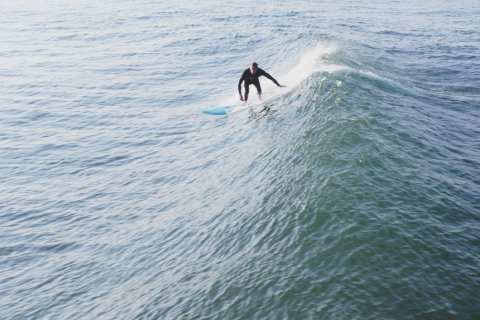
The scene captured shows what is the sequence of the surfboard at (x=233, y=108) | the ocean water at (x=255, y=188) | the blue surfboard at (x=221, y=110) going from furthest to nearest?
the blue surfboard at (x=221, y=110), the surfboard at (x=233, y=108), the ocean water at (x=255, y=188)

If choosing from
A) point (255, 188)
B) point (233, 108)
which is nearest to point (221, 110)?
point (233, 108)

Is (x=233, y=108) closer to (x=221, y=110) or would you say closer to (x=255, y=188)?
(x=221, y=110)

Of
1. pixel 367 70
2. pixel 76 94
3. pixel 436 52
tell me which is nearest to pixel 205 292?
pixel 367 70

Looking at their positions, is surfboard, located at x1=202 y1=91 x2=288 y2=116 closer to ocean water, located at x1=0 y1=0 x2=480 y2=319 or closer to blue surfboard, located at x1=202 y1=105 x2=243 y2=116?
blue surfboard, located at x1=202 y1=105 x2=243 y2=116

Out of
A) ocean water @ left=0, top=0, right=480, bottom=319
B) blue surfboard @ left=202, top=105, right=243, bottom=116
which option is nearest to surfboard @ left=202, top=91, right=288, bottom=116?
blue surfboard @ left=202, top=105, right=243, bottom=116

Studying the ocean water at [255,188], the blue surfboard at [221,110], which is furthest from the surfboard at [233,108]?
the ocean water at [255,188]

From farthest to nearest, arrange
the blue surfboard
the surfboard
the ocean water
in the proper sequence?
the blue surfboard < the surfboard < the ocean water

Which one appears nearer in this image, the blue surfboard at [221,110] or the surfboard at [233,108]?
the surfboard at [233,108]

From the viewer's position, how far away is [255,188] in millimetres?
15375

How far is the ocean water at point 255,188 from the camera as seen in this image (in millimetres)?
10352

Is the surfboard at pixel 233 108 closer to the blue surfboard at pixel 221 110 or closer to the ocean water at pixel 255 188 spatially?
the blue surfboard at pixel 221 110

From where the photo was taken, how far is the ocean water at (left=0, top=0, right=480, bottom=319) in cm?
1035

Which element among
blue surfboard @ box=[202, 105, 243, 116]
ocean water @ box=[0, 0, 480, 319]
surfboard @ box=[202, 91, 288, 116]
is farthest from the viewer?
blue surfboard @ box=[202, 105, 243, 116]

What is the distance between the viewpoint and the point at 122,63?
42.3 m
